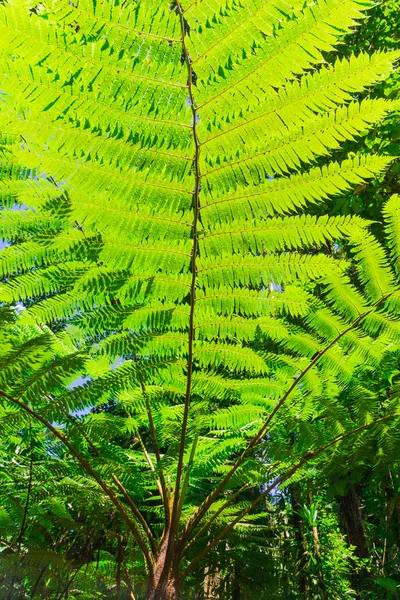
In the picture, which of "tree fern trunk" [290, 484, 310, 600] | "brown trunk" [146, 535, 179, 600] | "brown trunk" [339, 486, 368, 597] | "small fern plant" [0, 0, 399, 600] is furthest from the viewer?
"brown trunk" [339, 486, 368, 597]

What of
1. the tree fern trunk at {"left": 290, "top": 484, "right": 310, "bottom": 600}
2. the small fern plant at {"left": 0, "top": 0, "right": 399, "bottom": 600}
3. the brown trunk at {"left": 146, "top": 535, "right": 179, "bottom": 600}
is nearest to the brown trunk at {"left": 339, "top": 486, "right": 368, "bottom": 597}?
the tree fern trunk at {"left": 290, "top": 484, "right": 310, "bottom": 600}

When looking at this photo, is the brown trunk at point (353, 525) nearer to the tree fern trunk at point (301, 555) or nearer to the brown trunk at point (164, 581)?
the tree fern trunk at point (301, 555)

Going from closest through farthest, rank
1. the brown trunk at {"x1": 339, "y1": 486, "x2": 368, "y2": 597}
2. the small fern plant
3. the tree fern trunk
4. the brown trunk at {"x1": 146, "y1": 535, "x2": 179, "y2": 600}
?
the small fern plant
the brown trunk at {"x1": 146, "y1": 535, "x2": 179, "y2": 600}
the tree fern trunk
the brown trunk at {"x1": 339, "y1": 486, "x2": 368, "y2": 597}

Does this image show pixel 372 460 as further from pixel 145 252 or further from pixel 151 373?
pixel 145 252

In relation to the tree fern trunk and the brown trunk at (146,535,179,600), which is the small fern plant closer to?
the brown trunk at (146,535,179,600)

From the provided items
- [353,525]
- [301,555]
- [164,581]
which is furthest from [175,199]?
[353,525]

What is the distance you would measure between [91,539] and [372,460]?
1393mm

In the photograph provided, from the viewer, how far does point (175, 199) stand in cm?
131

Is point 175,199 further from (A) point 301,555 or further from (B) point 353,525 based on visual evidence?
(B) point 353,525

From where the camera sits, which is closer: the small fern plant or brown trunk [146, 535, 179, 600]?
the small fern plant

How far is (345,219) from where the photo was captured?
4.39ft

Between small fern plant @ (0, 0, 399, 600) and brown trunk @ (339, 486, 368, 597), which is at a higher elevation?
small fern plant @ (0, 0, 399, 600)

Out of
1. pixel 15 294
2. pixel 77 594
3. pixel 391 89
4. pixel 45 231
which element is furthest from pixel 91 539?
pixel 391 89

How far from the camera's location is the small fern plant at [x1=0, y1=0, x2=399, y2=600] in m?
1.03
